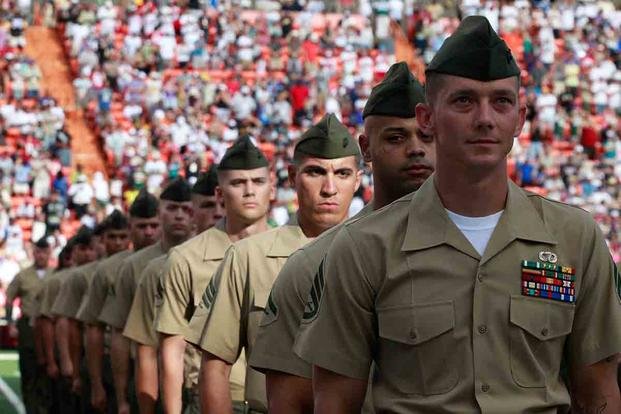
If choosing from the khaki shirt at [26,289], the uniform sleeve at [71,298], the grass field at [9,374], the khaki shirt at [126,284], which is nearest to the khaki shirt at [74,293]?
the uniform sleeve at [71,298]

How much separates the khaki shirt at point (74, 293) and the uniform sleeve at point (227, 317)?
9.69 metres

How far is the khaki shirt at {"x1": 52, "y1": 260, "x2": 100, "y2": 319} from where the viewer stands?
16.8m

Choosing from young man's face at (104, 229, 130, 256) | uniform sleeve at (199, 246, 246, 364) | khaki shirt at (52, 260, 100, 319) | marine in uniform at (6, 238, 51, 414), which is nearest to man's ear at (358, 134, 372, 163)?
uniform sleeve at (199, 246, 246, 364)

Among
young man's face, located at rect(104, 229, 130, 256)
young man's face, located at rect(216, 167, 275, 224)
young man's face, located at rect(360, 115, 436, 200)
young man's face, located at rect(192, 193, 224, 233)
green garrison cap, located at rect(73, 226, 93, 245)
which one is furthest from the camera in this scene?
green garrison cap, located at rect(73, 226, 93, 245)

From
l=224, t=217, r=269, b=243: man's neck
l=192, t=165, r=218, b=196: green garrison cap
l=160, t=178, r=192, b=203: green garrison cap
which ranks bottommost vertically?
l=160, t=178, r=192, b=203: green garrison cap

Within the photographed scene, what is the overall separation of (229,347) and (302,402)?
5.57ft

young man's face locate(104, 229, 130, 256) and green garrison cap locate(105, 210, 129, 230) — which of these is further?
green garrison cap locate(105, 210, 129, 230)

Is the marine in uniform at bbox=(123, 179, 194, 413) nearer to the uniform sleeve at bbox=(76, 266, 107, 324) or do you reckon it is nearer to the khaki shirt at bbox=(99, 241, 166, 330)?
the khaki shirt at bbox=(99, 241, 166, 330)

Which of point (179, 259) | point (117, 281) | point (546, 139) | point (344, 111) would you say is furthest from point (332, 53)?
point (179, 259)

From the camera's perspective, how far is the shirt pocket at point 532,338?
4.24 m

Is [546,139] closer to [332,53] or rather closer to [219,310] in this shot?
[332,53]

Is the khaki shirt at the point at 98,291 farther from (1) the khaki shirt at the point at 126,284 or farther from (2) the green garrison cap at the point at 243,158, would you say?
(2) the green garrison cap at the point at 243,158

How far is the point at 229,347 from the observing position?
689cm

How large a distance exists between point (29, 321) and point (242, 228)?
1335 cm
